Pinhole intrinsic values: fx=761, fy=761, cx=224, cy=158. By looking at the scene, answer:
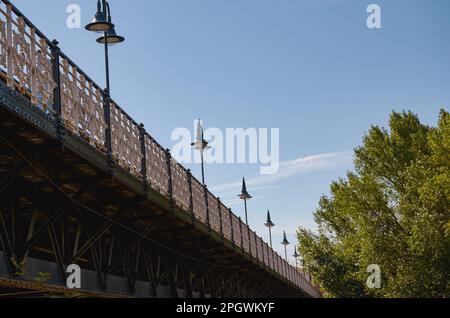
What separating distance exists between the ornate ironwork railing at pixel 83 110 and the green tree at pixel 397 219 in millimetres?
17478

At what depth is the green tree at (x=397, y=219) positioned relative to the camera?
4003 cm

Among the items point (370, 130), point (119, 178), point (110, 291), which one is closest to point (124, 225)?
point (110, 291)

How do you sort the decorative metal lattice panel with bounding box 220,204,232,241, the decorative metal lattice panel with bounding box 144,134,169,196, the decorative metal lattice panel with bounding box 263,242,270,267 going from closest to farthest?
the decorative metal lattice panel with bounding box 144,134,169,196 < the decorative metal lattice panel with bounding box 220,204,232,241 < the decorative metal lattice panel with bounding box 263,242,270,267

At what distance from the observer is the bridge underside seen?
1255 cm

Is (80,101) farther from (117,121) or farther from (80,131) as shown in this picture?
(117,121)

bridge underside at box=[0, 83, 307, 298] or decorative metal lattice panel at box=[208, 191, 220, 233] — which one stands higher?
decorative metal lattice panel at box=[208, 191, 220, 233]

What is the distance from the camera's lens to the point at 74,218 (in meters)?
17.6

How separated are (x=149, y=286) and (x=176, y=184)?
324 centimetres

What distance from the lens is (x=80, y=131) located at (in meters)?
14.9

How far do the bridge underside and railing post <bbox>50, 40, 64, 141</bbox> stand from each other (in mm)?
123

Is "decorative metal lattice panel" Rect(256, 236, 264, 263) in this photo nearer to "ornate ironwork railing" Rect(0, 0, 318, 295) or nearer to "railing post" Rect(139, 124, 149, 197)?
"ornate ironwork railing" Rect(0, 0, 318, 295)

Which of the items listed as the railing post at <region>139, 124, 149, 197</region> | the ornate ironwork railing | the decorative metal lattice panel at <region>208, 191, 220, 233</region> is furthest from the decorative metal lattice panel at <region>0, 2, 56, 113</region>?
the decorative metal lattice panel at <region>208, 191, 220, 233</region>

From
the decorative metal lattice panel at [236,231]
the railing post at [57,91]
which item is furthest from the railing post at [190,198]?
the railing post at [57,91]

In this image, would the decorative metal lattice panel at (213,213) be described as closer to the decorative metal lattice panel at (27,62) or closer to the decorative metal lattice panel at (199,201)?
the decorative metal lattice panel at (199,201)
